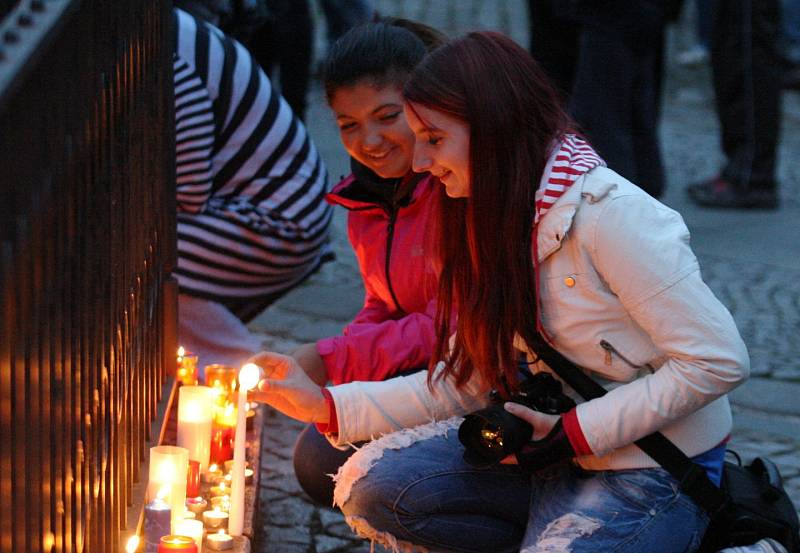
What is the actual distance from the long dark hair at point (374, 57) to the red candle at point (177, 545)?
1.26 metres

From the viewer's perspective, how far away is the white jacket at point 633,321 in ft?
7.92

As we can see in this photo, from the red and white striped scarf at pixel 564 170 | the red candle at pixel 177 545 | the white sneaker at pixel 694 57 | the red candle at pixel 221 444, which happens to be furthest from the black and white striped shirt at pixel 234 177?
the white sneaker at pixel 694 57

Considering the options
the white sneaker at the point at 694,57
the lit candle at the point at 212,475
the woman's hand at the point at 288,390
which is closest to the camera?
the woman's hand at the point at 288,390

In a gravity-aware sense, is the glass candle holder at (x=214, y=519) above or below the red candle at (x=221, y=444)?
below

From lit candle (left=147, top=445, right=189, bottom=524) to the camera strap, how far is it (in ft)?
2.58

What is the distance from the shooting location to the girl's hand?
101 inches

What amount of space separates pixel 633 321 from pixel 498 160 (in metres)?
0.41

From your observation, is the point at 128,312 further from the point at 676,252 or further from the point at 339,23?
the point at 339,23

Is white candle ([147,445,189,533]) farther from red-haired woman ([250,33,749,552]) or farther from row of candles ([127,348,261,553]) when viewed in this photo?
red-haired woman ([250,33,749,552])

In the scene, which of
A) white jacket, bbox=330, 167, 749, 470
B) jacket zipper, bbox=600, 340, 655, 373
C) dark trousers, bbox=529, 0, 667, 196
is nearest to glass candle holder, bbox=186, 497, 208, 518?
white jacket, bbox=330, 167, 749, 470

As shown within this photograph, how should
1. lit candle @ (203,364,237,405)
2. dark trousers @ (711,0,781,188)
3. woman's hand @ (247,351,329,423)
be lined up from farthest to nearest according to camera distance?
dark trousers @ (711,0,781,188) < lit candle @ (203,364,237,405) < woman's hand @ (247,351,329,423)

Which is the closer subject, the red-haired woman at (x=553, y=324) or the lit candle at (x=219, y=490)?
the red-haired woman at (x=553, y=324)

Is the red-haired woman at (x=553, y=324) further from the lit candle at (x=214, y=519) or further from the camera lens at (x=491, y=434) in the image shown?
the lit candle at (x=214, y=519)

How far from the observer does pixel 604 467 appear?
8.56 ft
